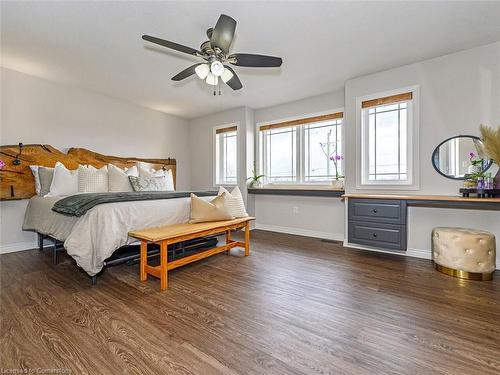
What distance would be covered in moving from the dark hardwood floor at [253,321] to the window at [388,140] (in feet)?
4.36

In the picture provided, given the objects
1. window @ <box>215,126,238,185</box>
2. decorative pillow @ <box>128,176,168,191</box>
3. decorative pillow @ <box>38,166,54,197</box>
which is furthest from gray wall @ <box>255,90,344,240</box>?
decorative pillow @ <box>38,166,54,197</box>

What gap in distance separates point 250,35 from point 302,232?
3.27 meters

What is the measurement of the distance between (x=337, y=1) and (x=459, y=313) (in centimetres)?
269

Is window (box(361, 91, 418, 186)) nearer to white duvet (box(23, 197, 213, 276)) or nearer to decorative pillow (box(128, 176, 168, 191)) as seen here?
white duvet (box(23, 197, 213, 276))

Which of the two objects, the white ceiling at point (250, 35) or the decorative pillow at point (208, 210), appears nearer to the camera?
the white ceiling at point (250, 35)

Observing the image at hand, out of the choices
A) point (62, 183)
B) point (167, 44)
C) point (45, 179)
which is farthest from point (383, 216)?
point (45, 179)

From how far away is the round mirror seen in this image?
9.05ft

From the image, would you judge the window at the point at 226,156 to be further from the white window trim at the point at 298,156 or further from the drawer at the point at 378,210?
the drawer at the point at 378,210

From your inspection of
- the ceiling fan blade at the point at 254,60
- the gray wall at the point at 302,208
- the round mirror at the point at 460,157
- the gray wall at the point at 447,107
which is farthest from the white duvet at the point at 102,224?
the round mirror at the point at 460,157

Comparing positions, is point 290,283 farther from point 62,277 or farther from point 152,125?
point 152,125

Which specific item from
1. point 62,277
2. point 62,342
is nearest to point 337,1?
point 62,342

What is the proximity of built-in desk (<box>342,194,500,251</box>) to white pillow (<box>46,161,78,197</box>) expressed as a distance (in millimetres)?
3884

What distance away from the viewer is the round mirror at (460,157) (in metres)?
2.76

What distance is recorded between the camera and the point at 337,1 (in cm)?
208
